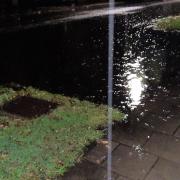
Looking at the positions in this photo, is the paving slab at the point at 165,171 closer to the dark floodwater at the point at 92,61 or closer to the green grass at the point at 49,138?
the green grass at the point at 49,138

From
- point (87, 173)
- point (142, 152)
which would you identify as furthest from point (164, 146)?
point (87, 173)

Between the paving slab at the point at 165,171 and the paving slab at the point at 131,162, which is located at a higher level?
the paving slab at the point at 131,162

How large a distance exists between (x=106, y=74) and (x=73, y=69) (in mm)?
1060

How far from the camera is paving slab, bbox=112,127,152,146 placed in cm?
587

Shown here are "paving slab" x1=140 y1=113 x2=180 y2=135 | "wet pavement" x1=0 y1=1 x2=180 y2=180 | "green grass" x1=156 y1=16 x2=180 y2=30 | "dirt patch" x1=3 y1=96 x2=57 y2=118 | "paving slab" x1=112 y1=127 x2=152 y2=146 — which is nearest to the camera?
"wet pavement" x1=0 y1=1 x2=180 y2=180

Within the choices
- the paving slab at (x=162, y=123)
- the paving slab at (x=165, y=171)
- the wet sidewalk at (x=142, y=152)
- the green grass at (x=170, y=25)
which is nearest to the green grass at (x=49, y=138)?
the wet sidewalk at (x=142, y=152)

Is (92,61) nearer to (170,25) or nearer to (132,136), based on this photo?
(132,136)

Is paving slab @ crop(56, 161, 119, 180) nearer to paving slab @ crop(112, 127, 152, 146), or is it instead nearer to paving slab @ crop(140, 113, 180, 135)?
paving slab @ crop(112, 127, 152, 146)

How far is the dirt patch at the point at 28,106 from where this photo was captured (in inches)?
273

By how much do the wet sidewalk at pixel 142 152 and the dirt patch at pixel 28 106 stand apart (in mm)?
1679

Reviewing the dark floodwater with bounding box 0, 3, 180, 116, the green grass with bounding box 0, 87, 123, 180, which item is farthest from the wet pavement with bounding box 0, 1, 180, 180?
the green grass with bounding box 0, 87, 123, 180

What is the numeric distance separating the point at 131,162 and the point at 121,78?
15.0 feet

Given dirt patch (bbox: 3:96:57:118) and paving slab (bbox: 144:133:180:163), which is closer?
paving slab (bbox: 144:133:180:163)

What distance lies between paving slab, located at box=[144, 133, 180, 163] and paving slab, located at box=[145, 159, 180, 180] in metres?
0.15
